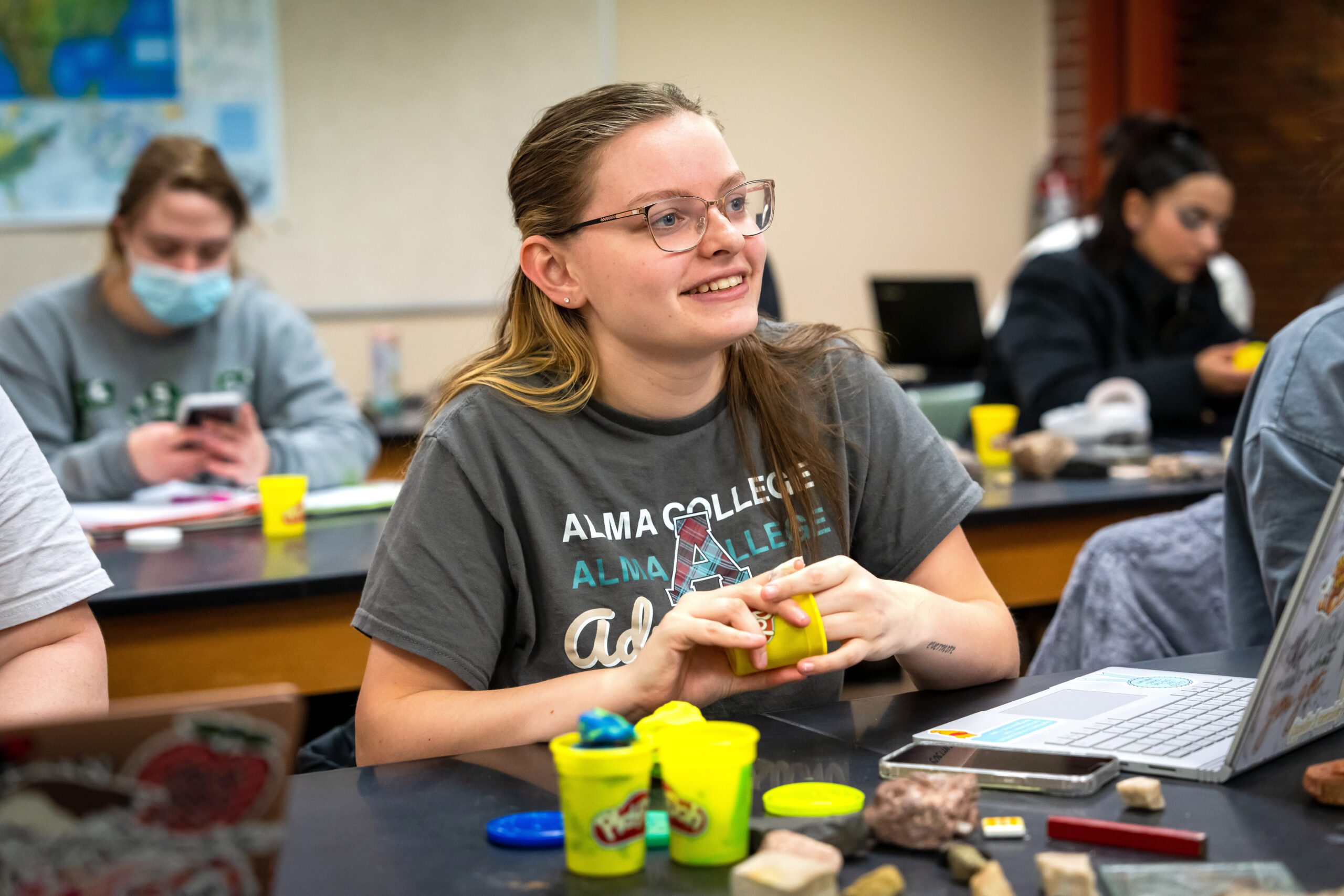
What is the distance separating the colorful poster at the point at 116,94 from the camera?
164 inches

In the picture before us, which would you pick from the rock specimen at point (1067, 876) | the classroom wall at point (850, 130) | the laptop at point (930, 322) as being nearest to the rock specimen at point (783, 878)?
the rock specimen at point (1067, 876)

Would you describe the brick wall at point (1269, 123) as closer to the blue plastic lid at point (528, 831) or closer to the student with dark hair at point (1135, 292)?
the student with dark hair at point (1135, 292)

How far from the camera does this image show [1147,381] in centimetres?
325

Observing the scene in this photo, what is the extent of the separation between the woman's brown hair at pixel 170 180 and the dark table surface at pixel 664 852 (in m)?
1.93

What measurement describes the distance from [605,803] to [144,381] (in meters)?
2.25

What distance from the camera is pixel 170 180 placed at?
8.89ft

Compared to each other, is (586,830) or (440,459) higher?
(440,459)

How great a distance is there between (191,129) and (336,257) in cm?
59

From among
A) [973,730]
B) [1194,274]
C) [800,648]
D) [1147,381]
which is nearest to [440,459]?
[800,648]

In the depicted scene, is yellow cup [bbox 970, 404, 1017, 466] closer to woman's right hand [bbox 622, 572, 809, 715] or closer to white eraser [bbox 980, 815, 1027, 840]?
woman's right hand [bbox 622, 572, 809, 715]

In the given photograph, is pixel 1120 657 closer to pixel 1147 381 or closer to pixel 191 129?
pixel 1147 381

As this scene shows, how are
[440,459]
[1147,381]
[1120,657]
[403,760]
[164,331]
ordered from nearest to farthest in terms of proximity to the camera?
[403,760], [440,459], [1120,657], [164,331], [1147,381]

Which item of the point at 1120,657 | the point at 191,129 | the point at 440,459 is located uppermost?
the point at 191,129

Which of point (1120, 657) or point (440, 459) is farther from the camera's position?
point (1120, 657)
